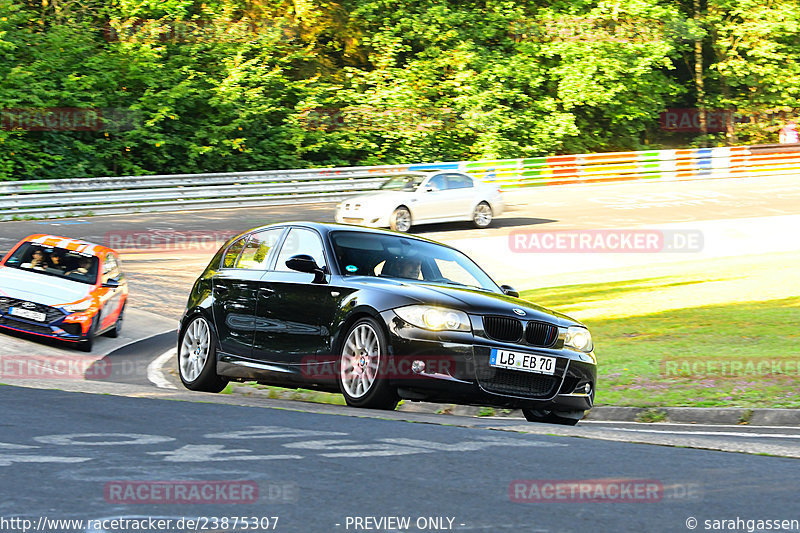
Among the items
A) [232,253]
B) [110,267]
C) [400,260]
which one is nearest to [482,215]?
[110,267]

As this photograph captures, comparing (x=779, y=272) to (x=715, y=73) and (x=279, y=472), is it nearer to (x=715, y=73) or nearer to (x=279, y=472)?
(x=279, y=472)

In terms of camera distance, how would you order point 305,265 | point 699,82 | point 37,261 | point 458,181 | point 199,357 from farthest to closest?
point 699,82 < point 458,181 < point 37,261 < point 199,357 < point 305,265

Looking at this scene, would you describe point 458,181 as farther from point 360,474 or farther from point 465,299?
point 360,474

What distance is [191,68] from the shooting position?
125 feet

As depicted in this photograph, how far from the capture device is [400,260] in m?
9.61

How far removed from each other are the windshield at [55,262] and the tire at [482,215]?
14580 millimetres

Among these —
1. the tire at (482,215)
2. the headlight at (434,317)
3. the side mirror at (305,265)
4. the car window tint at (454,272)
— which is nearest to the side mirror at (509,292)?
the car window tint at (454,272)

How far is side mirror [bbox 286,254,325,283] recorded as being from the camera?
30.2ft

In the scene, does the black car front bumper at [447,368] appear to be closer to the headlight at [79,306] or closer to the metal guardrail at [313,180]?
the headlight at [79,306]

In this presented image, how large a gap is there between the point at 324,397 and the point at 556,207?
23.0 m

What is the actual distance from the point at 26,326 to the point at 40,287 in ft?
2.00

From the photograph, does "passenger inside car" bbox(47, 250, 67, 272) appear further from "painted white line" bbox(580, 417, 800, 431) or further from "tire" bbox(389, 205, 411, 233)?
"tire" bbox(389, 205, 411, 233)

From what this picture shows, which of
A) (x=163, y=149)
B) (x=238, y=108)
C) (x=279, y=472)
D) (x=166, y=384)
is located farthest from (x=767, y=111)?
(x=279, y=472)

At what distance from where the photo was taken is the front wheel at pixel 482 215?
28.7 metres
